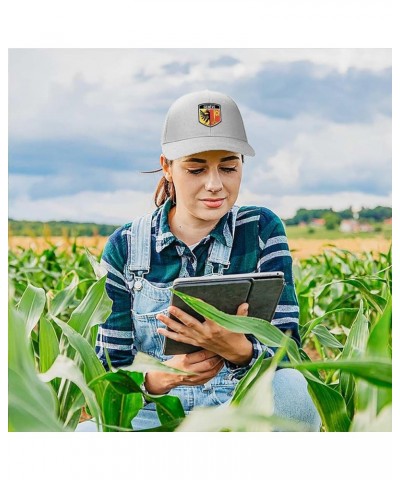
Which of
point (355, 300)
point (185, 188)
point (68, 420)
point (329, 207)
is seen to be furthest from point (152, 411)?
point (355, 300)

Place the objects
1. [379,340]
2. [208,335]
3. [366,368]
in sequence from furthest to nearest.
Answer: [208,335] < [379,340] < [366,368]

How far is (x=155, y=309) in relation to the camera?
1185mm

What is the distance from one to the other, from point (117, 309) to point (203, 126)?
0.35 m

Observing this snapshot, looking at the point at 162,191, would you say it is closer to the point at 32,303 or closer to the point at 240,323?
the point at 32,303

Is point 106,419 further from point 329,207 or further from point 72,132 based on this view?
point 329,207

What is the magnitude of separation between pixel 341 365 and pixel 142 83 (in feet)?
2.94

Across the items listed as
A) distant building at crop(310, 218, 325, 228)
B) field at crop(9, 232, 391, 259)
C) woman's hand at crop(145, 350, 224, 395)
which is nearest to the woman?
woman's hand at crop(145, 350, 224, 395)

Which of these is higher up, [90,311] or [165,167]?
[165,167]

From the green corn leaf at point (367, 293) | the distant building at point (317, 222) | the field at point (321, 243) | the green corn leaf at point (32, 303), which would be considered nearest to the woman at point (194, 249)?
the green corn leaf at point (367, 293)

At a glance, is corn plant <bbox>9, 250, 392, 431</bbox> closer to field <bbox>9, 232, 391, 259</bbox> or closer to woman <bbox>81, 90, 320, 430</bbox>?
woman <bbox>81, 90, 320, 430</bbox>

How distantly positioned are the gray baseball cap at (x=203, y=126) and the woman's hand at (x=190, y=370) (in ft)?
1.08

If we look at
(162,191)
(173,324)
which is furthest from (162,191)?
(173,324)

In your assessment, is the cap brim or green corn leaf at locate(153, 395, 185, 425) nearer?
green corn leaf at locate(153, 395, 185, 425)

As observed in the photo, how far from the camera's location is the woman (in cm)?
113
